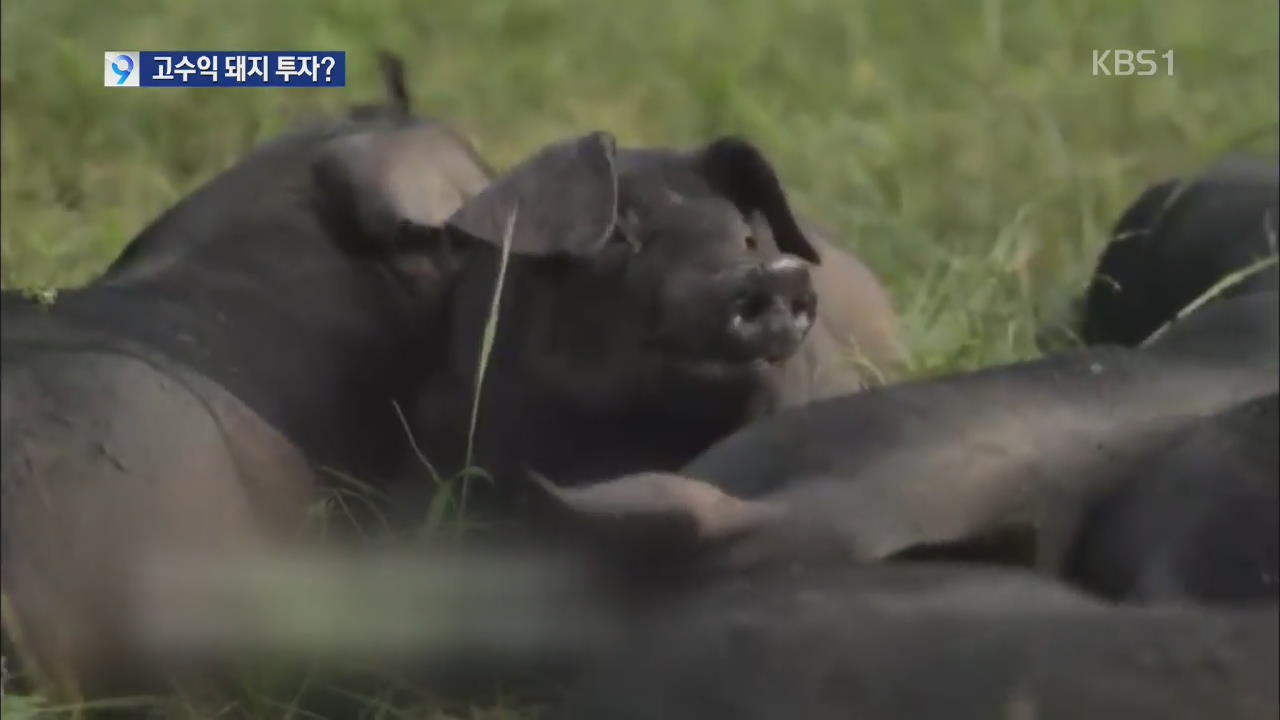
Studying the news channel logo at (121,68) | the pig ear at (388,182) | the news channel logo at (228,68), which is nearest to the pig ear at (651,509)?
the pig ear at (388,182)

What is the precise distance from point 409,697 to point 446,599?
0.07 meters

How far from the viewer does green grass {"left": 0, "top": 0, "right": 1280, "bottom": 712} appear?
1.96m

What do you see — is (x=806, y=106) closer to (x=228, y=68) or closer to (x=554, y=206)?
(x=228, y=68)

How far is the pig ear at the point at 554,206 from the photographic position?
4.35 ft

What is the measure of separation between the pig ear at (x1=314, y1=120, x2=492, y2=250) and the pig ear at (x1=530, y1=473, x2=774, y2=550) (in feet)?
1.81

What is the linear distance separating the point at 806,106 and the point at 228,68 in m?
0.86

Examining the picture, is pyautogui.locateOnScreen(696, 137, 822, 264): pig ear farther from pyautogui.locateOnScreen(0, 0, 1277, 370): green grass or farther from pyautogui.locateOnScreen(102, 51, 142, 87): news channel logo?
pyautogui.locateOnScreen(102, 51, 142, 87): news channel logo

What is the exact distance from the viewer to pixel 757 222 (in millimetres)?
1410

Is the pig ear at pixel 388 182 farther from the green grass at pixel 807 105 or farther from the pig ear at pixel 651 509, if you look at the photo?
the pig ear at pixel 651 509

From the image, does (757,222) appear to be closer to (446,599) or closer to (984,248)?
(446,599)

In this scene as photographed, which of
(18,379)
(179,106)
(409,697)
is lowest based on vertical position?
(409,697)

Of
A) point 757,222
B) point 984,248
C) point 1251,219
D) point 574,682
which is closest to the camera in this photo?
point 574,682

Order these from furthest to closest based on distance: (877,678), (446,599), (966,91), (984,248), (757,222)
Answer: (966,91), (984,248), (757,222), (446,599), (877,678)

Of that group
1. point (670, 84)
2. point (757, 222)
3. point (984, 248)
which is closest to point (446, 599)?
point (757, 222)
